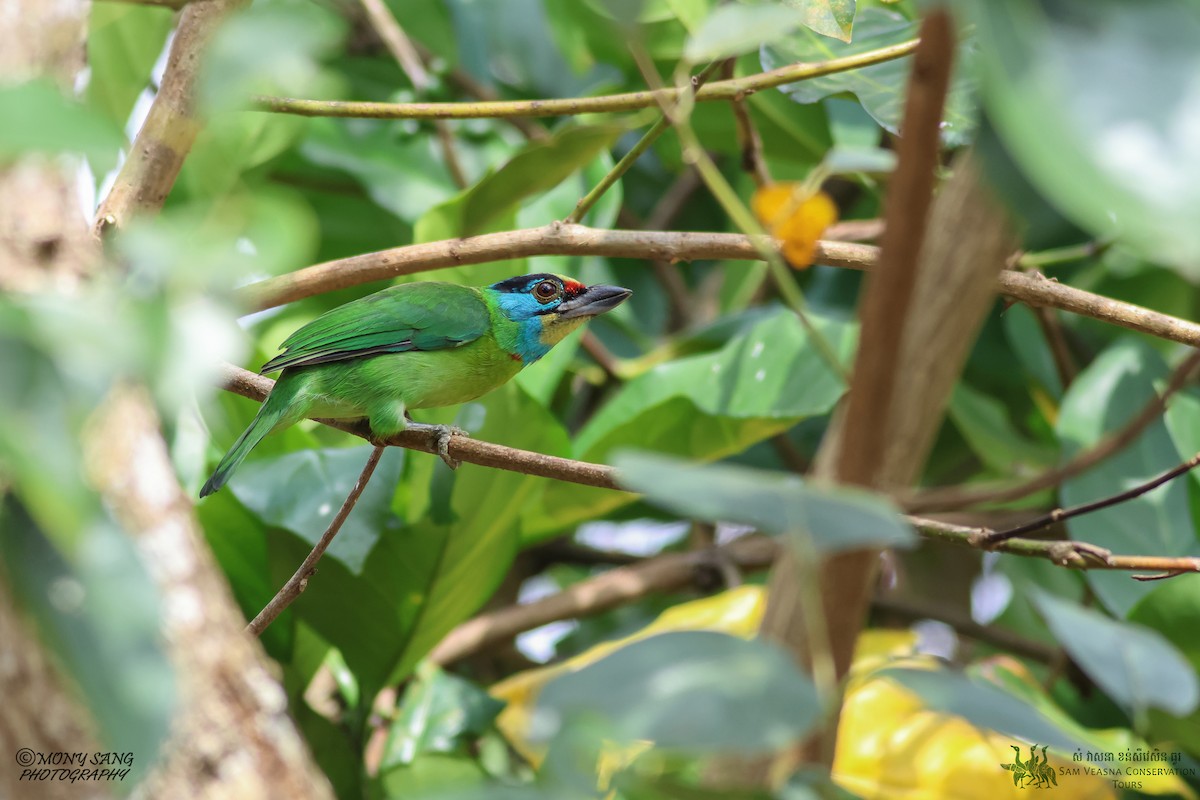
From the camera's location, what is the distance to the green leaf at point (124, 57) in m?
3.17

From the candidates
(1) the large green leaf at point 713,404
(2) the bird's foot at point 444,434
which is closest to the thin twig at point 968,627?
(1) the large green leaf at point 713,404

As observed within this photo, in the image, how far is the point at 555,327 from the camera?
11.2 feet

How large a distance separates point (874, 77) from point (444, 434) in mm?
1266

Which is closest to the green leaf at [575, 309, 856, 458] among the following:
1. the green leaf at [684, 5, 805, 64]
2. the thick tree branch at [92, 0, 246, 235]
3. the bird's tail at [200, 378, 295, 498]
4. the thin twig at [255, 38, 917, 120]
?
the bird's tail at [200, 378, 295, 498]

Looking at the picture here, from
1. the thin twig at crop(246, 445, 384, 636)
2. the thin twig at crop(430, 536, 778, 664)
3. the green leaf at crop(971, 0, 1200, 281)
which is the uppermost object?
the green leaf at crop(971, 0, 1200, 281)

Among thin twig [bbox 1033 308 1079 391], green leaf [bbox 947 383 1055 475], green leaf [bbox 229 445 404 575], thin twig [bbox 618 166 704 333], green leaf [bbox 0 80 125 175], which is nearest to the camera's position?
green leaf [bbox 0 80 125 175]

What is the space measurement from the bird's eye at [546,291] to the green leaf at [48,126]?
2.59 m

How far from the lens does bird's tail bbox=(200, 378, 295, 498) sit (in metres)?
2.61

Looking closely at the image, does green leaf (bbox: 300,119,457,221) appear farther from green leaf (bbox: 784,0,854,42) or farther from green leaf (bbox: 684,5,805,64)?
green leaf (bbox: 684,5,805,64)

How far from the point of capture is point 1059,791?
2461 millimetres

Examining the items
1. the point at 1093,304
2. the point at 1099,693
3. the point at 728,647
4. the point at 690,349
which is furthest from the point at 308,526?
the point at 1099,693

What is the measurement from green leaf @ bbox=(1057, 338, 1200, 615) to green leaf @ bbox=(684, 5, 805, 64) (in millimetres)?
1773

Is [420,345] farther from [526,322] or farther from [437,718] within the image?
[437,718]

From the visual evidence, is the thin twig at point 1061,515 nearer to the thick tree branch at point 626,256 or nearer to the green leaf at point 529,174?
the thick tree branch at point 626,256
